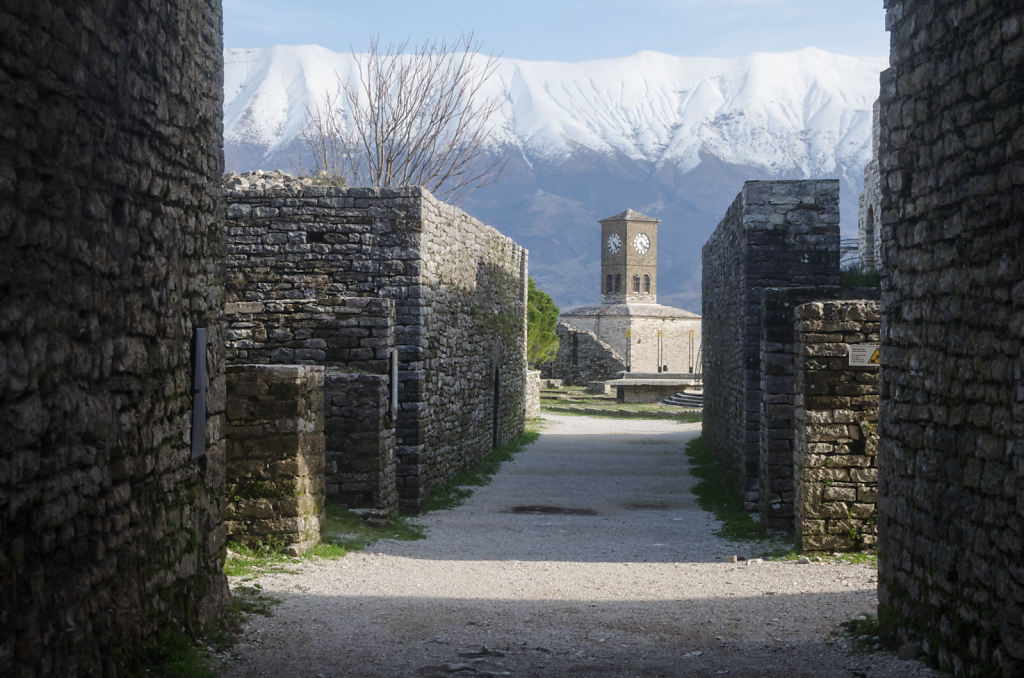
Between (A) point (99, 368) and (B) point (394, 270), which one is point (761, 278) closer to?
(B) point (394, 270)

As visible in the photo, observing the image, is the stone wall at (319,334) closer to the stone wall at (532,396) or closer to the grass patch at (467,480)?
the grass patch at (467,480)

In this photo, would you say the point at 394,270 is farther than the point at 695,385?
No

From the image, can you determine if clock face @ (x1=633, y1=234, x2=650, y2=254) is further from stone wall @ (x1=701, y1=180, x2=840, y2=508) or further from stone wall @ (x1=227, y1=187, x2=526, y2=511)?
stone wall @ (x1=227, y1=187, x2=526, y2=511)

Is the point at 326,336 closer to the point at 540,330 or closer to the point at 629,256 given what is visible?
the point at 540,330

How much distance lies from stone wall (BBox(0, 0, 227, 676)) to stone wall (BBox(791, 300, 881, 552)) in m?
5.08

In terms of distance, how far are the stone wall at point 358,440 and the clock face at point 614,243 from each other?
88.5m

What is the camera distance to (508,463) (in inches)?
728

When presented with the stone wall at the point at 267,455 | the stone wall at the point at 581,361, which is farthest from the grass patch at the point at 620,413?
the stone wall at the point at 267,455

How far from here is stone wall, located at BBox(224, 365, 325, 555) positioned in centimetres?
856

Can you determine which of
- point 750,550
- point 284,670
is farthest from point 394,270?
point 284,670

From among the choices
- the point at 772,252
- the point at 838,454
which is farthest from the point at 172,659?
the point at 772,252

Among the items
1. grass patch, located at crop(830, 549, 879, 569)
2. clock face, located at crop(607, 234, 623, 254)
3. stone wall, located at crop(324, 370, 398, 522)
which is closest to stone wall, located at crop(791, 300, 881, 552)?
grass patch, located at crop(830, 549, 879, 569)

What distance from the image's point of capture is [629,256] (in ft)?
322

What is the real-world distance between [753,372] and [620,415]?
19.5 meters
